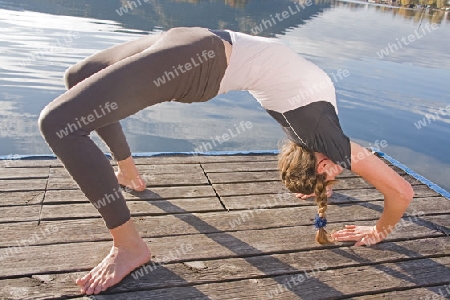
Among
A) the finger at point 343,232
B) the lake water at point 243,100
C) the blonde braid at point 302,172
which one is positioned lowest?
the lake water at point 243,100

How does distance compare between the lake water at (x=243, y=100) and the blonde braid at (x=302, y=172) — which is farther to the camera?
the lake water at (x=243, y=100)

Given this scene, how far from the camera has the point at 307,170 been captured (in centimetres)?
235

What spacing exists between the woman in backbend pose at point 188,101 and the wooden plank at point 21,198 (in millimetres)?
913

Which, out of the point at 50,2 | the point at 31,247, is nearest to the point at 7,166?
the point at 31,247

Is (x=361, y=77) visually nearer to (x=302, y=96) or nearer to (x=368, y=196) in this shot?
(x=368, y=196)

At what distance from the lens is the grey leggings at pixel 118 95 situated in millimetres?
1799

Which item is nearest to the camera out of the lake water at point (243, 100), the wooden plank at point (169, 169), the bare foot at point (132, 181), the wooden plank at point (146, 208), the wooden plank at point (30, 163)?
the wooden plank at point (146, 208)

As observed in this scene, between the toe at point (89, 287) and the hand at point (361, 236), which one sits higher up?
the toe at point (89, 287)

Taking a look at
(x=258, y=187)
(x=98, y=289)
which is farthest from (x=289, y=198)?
(x=98, y=289)

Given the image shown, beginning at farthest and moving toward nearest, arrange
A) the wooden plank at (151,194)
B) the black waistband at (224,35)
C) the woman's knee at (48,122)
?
the wooden plank at (151,194), the black waistband at (224,35), the woman's knee at (48,122)

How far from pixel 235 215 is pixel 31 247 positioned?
52.0 inches

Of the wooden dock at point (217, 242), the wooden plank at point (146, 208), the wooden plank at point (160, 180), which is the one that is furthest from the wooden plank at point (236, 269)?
the wooden plank at point (160, 180)

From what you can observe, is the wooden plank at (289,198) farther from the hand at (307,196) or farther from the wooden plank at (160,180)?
the wooden plank at (160,180)

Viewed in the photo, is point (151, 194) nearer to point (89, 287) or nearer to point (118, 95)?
point (89, 287)
